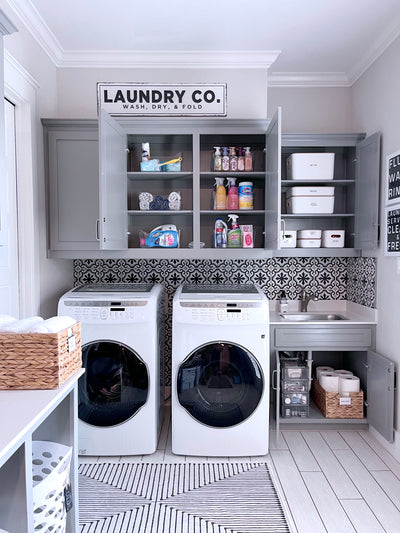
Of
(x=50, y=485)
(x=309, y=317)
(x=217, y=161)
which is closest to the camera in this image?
(x=50, y=485)

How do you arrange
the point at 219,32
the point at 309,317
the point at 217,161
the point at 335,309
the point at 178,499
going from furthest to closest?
1. the point at 335,309
2. the point at 309,317
3. the point at 217,161
4. the point at 219,32
5. the point at 178,499

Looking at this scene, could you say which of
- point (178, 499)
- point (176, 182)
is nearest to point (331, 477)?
point (178, 499)

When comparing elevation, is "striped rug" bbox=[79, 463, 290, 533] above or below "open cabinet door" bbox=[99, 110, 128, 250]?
below

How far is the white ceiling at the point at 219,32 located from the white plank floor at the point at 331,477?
8.79ft

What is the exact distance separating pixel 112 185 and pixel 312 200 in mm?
1465

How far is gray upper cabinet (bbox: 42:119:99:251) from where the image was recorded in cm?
267

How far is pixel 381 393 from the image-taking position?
8.53 feet

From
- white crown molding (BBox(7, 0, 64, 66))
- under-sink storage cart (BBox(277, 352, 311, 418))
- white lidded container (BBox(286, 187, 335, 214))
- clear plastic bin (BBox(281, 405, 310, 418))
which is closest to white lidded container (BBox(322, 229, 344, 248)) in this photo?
white lidded container (BBox(286, 187, 335, 214))

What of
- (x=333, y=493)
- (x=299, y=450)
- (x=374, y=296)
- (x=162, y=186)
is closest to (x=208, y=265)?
(x=162, y=186)

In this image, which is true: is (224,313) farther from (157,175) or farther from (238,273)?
(157,175)

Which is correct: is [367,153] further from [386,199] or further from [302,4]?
[302,4]

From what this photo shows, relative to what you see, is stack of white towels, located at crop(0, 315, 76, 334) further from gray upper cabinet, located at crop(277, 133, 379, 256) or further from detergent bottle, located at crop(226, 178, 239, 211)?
gray upper cabinet, located at crop(277, 133, 379, 256)

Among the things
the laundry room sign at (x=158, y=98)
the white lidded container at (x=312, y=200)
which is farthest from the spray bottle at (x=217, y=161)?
the white lidded container at (x=312, y=200)

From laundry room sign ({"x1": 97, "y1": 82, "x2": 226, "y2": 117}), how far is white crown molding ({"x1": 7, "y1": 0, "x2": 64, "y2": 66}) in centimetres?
34
